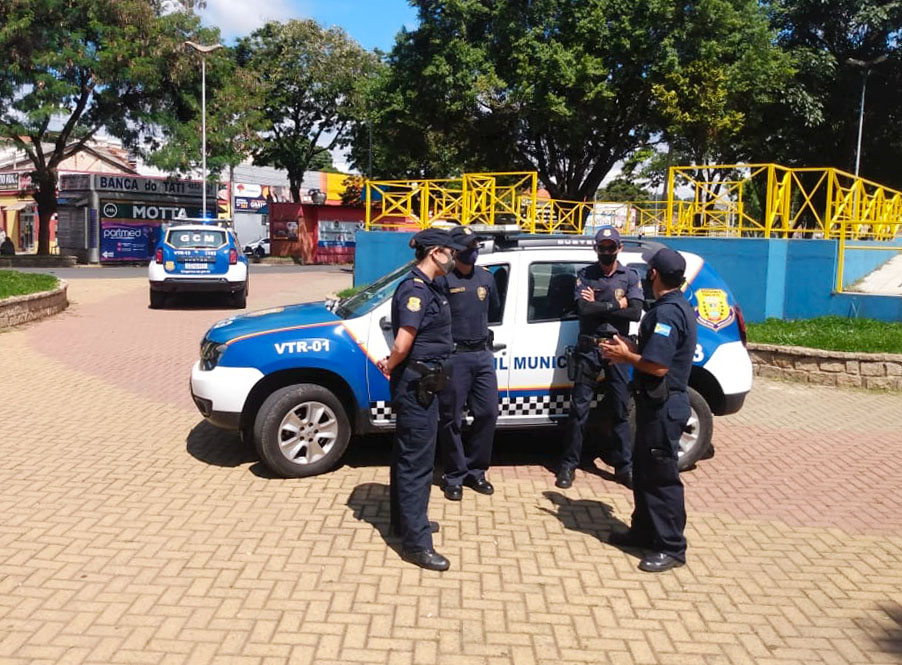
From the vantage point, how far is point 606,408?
5816 millimetres

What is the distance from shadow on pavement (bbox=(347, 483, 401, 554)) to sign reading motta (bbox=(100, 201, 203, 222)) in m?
30.8

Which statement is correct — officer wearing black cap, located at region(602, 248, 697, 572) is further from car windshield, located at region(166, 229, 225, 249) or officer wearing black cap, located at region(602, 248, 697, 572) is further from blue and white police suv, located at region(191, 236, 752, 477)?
car windshield, located at region(166, 229, 225, 249)

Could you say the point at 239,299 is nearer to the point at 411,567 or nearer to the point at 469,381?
the point at 469,381

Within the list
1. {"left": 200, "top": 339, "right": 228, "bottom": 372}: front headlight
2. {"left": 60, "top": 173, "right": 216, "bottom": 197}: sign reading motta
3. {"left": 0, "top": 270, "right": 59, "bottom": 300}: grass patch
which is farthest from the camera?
{"left": 60, "top": 173, "right": 216, "bottom": 197}: sign reading motta

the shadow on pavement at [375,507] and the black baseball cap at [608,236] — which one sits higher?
the black baseball cap at [608,236]

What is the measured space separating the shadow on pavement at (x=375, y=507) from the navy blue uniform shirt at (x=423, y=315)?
1.13 m

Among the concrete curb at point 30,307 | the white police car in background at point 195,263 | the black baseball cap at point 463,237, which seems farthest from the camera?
the white police car in background at point 195,263

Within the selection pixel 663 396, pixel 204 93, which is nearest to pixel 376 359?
pixel 663 396

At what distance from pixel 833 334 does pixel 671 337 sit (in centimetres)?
662

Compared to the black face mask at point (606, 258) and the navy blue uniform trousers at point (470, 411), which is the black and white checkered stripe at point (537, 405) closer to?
the navy blue uniform trousers at point (470, 411)

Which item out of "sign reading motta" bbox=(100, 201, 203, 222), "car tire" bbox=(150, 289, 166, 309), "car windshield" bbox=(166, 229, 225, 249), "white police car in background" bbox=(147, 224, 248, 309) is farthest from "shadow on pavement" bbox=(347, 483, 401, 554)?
"sign reading motta" bbox=(100, 201, 203, 222)

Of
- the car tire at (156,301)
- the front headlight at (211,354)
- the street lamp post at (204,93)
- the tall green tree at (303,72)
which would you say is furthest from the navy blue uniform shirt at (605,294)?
the tall green tree at (303,72)

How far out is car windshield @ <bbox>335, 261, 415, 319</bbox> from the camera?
18.6 feet

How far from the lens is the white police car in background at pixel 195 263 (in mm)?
15312
